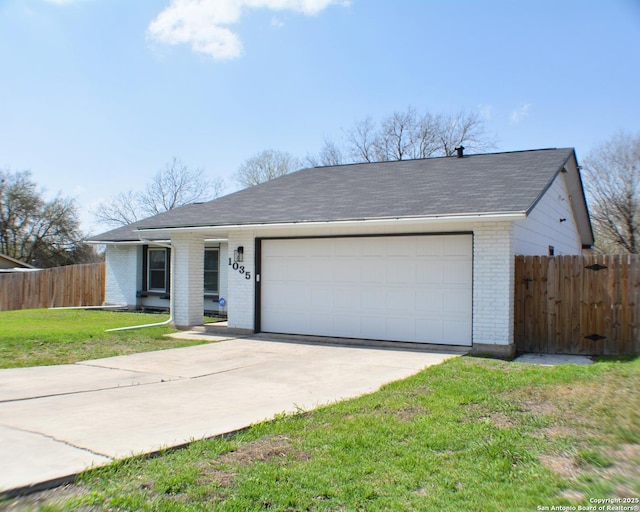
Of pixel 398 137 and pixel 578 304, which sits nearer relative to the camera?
pixel 578 304

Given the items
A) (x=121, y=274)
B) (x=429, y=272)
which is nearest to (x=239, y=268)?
(x=429, y=272)

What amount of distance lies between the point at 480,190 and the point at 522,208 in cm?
184

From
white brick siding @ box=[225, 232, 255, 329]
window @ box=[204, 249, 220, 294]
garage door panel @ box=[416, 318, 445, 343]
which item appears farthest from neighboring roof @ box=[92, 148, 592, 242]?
window @ box=[204, 249, 220, 294]

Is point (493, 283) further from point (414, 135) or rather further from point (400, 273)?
point (414, 135)

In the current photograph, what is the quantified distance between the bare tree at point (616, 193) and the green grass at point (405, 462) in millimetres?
25740

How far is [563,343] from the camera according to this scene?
10.4 meters

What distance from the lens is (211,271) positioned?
18453mm

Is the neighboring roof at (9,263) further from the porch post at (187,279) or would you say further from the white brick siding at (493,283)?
the white brick siding at (493,283)

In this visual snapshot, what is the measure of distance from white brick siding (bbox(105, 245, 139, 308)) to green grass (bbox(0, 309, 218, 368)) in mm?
3980

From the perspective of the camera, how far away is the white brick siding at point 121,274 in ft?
66.2

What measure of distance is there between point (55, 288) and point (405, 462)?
21.0 m

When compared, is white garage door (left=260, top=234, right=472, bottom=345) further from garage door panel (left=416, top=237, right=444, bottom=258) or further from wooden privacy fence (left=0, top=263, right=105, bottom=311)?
wooden privacy fence (left=0, top=263, right=105, bottom=311)

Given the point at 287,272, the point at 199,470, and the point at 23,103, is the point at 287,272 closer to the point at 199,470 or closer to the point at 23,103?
the point at 23,103

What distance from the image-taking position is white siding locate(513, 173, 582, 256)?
1133cm
